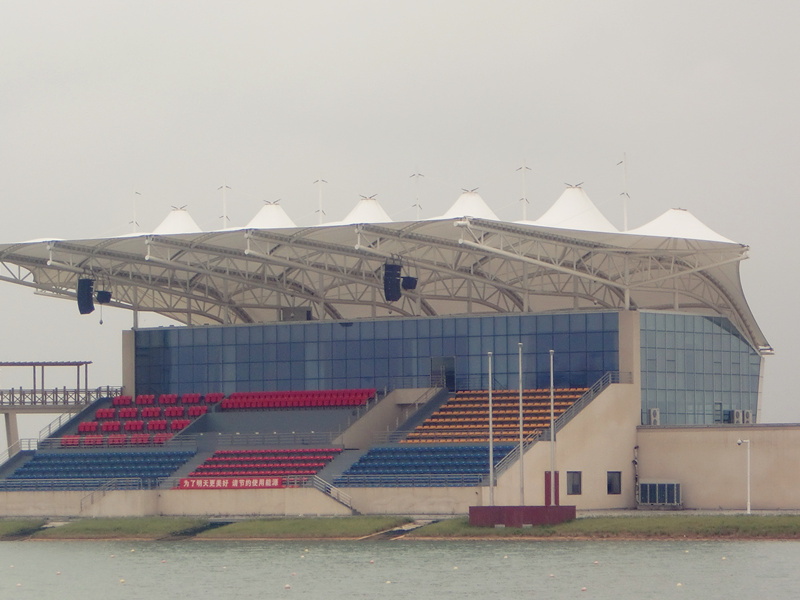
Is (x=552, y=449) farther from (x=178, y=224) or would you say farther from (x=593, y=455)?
(x=178, y=224)

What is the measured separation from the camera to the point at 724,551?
196 ft

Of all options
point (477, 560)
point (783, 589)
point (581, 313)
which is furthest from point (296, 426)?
point (783, 589)

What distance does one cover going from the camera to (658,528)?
217ft

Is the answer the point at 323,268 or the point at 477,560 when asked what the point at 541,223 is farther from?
the point at 477,560

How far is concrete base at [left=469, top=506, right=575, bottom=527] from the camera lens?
66.9 meters

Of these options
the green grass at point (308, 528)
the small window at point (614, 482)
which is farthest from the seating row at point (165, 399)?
the small window at point (614, 482)

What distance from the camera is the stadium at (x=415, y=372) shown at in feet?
254

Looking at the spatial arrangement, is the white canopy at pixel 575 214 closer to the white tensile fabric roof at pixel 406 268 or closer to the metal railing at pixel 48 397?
the white tensile fabric roof at pixel 406 268

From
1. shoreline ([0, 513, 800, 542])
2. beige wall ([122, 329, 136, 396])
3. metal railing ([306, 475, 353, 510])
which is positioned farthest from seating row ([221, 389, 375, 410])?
shoreline ([0, 513, 800, 542])

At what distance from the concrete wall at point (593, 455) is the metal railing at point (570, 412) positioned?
281 mm

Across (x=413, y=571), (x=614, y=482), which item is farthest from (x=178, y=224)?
(x=413, y=571)

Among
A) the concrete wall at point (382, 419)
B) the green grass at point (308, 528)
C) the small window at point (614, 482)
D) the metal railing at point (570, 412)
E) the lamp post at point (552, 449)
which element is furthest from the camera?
the concrete wall at point (382, 419)

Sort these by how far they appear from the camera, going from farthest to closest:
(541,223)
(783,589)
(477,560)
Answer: (541,223) → (477,560) → (783,589)

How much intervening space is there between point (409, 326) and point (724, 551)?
31.6 m
